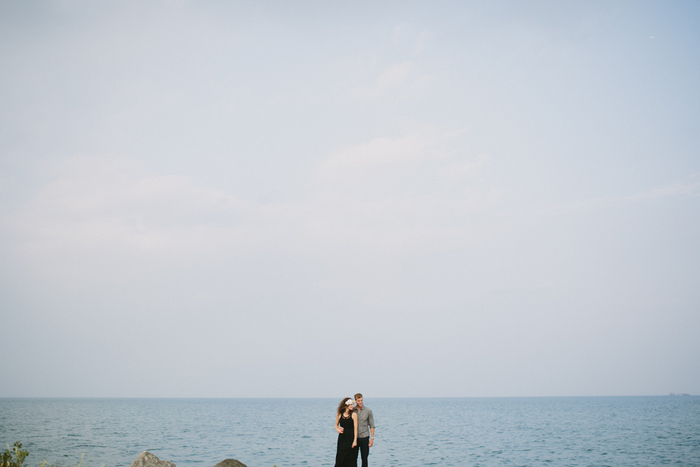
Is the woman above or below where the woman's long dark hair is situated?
below

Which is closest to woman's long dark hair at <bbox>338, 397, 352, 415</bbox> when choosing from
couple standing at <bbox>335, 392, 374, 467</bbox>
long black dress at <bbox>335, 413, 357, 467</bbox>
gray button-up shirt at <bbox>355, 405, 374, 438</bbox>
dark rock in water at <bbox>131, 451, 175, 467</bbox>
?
couple standing at <bbox>335, 392, 374, 467</bbox>

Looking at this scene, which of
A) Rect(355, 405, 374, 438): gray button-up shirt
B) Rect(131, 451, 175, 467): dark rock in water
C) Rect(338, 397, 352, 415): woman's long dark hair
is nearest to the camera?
Rect(131, 451, 175, 467): dark rock in water

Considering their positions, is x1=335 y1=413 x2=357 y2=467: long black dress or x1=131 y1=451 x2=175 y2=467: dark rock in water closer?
x1=131 y1=451 x2=175 y2=467: dark rock in water

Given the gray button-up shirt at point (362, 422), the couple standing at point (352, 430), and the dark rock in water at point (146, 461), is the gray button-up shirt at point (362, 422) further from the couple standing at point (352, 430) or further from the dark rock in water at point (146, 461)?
the dark rock in water at point (146, 461)

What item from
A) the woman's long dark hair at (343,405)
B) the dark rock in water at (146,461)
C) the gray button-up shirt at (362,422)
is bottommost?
the dark rock in water at (146,461)

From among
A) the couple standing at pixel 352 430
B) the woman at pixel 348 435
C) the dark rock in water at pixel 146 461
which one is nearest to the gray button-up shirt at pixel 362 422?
the couple standing at pixel 352 430

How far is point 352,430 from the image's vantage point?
13.4m

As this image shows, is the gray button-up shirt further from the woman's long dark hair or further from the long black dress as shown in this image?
the woman's long dark hair

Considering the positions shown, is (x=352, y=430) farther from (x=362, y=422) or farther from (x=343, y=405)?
(x=343, y=405)

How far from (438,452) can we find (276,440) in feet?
51.5

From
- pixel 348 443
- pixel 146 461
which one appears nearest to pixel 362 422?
pixel 348 443

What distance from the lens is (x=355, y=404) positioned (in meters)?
13.4

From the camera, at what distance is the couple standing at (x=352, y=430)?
13.3 meters

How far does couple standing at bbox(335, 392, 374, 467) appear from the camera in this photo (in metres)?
13.3
